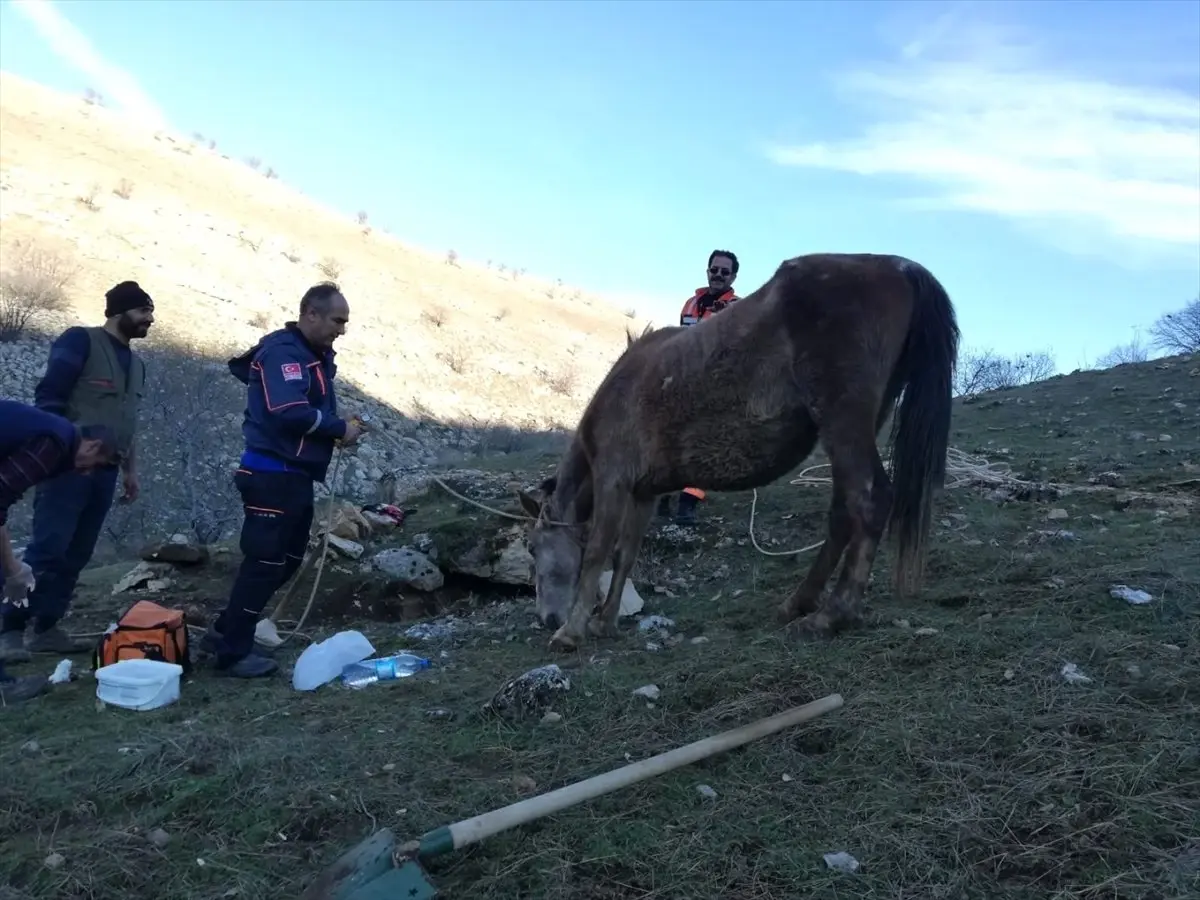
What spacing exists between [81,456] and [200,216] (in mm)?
25055

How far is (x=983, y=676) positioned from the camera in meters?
3.78

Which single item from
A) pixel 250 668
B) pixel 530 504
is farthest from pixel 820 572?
pixel 250 668

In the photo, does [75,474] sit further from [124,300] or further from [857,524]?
[857,524]

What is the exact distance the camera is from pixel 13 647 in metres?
5.38

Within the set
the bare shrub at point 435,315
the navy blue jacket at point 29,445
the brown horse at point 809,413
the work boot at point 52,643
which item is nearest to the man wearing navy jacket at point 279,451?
the navy blue jacket at point 29,445

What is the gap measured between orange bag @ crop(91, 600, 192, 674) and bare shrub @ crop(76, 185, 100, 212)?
21.5 meters

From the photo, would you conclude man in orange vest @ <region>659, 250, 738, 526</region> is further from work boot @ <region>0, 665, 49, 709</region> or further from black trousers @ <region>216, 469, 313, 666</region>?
work boot @ <region>0, 665, 49, 709</region>

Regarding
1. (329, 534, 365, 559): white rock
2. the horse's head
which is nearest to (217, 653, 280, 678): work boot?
the horse's head

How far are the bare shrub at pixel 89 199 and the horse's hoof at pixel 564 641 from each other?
2252 centimetres

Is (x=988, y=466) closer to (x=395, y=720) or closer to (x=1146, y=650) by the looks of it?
(x=1146, y=650)

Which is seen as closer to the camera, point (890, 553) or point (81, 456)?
point (81, 456)

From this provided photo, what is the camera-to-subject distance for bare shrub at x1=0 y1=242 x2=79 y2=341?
16.0 meters

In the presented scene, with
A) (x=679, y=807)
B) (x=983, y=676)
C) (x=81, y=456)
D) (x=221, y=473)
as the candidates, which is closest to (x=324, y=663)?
(x=81, y=456)

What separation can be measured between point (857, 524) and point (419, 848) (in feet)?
9.55
